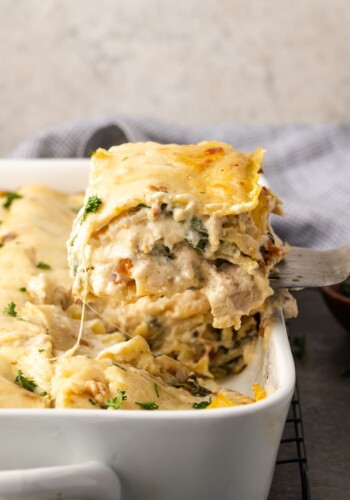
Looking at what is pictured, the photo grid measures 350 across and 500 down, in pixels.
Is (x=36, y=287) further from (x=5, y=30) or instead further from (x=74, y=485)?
(x=5, y=30)

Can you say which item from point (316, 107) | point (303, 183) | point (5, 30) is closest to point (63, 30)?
point (5, 30)

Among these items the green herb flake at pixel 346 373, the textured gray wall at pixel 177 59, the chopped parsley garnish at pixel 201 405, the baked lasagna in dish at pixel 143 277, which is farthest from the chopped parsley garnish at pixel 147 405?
the textured gray wall at pixel 177 59

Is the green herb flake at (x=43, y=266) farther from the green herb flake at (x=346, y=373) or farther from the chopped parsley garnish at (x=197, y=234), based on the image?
the green herb flake at (x=346, y=373)

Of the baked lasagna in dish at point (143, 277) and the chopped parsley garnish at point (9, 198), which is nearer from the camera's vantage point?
the baked lasagna in dish at point (143, 277)

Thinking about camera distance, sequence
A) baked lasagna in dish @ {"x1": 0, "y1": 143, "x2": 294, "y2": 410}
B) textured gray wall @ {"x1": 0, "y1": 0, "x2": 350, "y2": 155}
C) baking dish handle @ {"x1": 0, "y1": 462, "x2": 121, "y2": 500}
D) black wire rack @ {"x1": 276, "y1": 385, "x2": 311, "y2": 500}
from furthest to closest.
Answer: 1. textured gray wall @ {"x1": 0, "y1": 0, "x2": 350, "y2": 155}
2. black wire rack @ {"x1": 276, "y1": 385, "x2": 311, "y2": 500}
3. baked lasagna in dish @ {"x1": 0, "y1": 143, "x2": 294, "y2": 410}
4. baking dish handle @ {"x1": 0, "y1": 462, "x2": 121, "y2": 500}

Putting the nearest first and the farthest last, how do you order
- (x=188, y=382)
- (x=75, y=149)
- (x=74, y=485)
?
(x=74, y=485) → (x=188, y=382) → (x=75, y=149)

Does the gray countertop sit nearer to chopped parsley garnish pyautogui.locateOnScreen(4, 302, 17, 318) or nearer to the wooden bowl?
the wooden bowl

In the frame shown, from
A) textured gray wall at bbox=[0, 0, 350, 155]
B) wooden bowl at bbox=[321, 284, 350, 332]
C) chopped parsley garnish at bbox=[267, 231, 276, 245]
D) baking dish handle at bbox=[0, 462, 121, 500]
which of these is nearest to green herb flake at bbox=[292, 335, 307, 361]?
wooden bowl at bbox=[321, 284, 350, 332]
